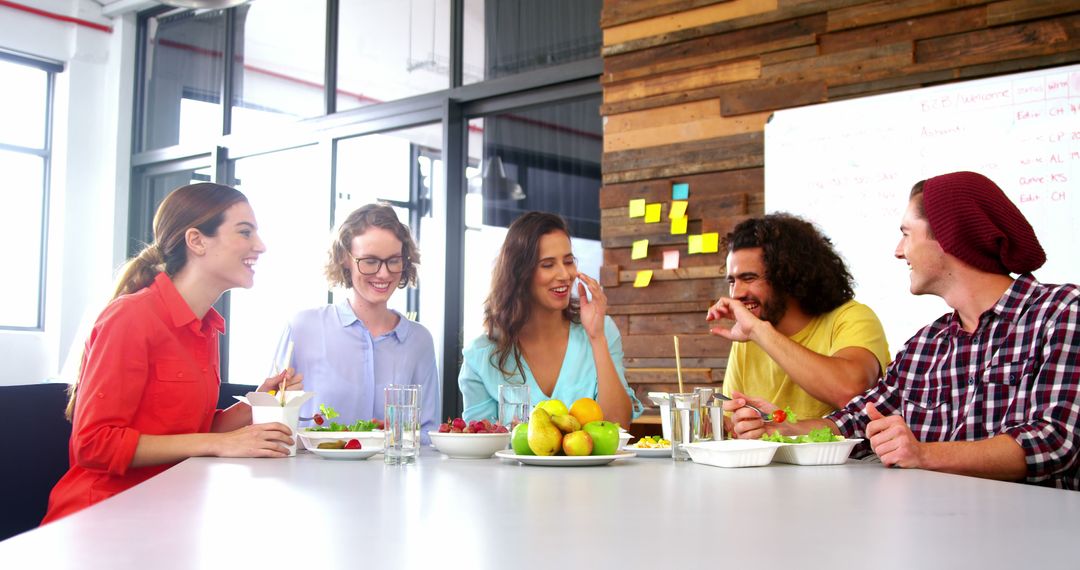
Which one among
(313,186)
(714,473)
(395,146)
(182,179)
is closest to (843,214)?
(714,473)

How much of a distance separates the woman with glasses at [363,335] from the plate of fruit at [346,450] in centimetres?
85

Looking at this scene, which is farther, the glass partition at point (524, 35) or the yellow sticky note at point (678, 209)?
the glass partition at point (524, 35)

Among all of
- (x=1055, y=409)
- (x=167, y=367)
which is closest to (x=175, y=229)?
(x=167, y=367)

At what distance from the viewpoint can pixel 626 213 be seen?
4.19 meters

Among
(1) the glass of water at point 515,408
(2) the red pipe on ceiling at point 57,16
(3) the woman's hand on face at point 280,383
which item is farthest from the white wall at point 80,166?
(1) the glass of water at point 515,408

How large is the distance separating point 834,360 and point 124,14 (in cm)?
626

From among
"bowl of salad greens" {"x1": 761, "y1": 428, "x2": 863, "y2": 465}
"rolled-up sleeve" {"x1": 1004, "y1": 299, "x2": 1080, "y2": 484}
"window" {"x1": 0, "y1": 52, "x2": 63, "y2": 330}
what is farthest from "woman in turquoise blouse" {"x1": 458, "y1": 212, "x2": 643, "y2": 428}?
"window" {"x1": 0, "y1": 52, "x2": 63, "y2": 330}

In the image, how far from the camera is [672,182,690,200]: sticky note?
3984mm

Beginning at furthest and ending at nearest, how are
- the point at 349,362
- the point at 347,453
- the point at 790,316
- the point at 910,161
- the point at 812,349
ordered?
the point at 910,161
the point at 349,362
the point at 790,316
the point at 812,349
the point at 347,453

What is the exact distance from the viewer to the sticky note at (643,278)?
4.07 metres

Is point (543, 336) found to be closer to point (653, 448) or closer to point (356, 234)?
point (356, 234)

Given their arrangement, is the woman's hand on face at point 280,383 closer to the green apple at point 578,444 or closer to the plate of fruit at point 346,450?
the plate of fruit at point 346,450

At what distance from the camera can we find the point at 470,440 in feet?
6.14

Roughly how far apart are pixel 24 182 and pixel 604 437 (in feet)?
20.8
